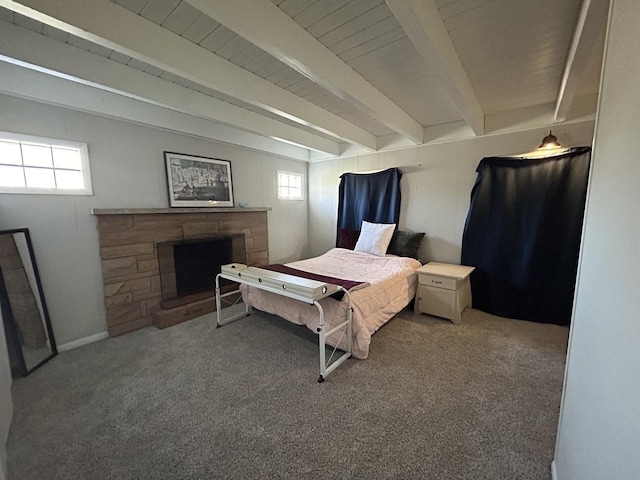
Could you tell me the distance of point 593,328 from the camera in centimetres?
87

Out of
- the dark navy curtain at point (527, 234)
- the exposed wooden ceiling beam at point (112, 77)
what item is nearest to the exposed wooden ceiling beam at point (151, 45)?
the exposed wooden ceiling beam at point (112, 77)

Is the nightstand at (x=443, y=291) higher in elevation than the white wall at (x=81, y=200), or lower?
lower

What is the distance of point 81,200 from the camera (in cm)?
244

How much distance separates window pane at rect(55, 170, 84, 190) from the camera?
91.7 inches

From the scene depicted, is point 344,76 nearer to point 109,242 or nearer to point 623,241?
point 623,241

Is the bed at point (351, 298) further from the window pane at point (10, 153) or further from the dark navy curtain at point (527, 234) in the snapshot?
the window pane at point (10, 153)

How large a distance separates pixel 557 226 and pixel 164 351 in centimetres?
409

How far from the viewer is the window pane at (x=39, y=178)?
7.17ft

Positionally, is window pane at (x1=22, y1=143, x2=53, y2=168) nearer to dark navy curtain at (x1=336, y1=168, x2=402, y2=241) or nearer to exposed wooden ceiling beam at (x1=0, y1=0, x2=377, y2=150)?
exposed wooden ceiling beam at (x1=0, y1=0, x2=377, y2=150)

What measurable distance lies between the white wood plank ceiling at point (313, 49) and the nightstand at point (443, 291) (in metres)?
1.64

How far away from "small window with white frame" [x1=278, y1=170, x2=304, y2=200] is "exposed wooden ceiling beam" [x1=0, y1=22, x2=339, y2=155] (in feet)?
4.33

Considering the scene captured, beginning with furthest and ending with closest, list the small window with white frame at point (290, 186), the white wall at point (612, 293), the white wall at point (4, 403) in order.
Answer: the small window with white frame at point (290, 186)
the white wall at point (4, 403)
the white wall at point (612, 293)

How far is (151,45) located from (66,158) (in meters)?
1.59

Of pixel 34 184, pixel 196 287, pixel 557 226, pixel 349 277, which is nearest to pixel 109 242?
pixel 34 184
